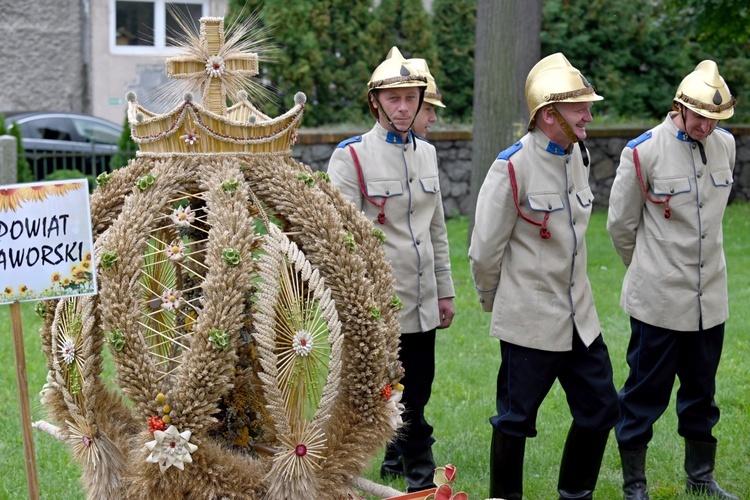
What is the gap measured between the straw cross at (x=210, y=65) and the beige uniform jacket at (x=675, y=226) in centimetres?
194

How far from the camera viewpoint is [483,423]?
5.89 metres

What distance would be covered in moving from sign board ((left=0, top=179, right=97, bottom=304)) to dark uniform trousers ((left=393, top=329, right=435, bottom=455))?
1804 mm

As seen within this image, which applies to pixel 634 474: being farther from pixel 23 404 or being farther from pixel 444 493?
pixel 23 404

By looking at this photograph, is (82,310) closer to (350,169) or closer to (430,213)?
(350,169)

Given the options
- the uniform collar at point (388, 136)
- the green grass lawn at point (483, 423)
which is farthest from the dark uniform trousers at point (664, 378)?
the uniform collar at point (388, 136)

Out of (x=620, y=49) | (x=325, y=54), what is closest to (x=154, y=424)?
(x=325, y=54)

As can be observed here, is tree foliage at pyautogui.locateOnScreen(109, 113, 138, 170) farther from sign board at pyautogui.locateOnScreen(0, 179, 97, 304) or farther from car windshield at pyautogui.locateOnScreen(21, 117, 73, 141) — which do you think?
sign board at pyautogui.locateOnScreen(0, 179, 97, 304)

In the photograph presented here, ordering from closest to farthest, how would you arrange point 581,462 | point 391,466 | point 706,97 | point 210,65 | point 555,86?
point 210,65 < point 555,86 < point 581,462 < point 706,97 < point 391,466

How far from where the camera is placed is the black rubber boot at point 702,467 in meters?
4.80

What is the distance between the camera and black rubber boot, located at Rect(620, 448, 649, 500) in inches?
185

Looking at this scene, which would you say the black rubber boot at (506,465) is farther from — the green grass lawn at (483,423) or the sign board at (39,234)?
the sign board at (39,234)

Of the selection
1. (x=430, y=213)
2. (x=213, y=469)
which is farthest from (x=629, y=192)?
(x=213, y=469)

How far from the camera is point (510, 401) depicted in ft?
13.8

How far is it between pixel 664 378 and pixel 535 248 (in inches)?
38.0
